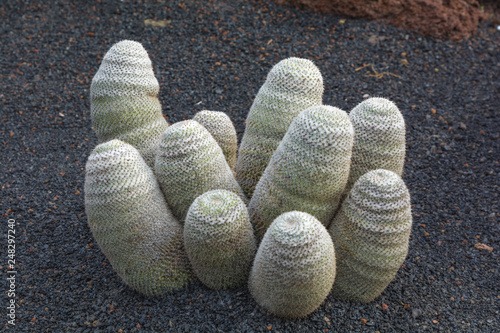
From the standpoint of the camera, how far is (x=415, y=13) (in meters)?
5.77

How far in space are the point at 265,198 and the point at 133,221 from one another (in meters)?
0.66

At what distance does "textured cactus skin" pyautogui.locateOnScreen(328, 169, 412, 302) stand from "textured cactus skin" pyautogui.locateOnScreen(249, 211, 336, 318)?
22cm

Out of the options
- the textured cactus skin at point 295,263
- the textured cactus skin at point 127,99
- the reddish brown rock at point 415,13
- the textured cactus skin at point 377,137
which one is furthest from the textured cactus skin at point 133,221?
the reddish brown rock at point 415,13

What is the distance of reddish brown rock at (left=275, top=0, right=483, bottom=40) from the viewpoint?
575 cm

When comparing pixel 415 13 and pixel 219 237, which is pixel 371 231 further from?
pixel 415 13

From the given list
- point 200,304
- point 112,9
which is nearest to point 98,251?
point 200,304

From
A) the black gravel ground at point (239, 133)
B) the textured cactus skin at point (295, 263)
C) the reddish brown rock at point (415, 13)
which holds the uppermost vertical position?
the textured cactus skin at point (295, 263)

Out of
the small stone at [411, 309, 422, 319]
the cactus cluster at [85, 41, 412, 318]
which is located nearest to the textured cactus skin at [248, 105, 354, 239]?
the cactus cluster at [85, 41, 412, 318]

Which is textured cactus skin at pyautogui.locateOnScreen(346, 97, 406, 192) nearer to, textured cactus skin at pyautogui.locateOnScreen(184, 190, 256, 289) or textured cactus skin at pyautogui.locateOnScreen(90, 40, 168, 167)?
textured cactus skin at pyautogui.locateOnScreen(184, 190, 256, 289)

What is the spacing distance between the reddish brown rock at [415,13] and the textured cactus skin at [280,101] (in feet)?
11.1

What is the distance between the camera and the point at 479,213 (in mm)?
3891

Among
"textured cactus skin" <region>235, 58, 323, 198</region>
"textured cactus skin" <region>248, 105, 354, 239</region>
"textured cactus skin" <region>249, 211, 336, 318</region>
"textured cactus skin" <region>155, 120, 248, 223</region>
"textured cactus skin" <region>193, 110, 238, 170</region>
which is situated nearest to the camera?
"textured cactus skin" <region>249, 211, 336, 318</region>

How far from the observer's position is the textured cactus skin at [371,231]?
7.79ft

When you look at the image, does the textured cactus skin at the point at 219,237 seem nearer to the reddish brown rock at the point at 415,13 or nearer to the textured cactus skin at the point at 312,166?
the textured cactus skin at the point at 312,166
